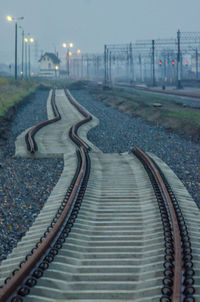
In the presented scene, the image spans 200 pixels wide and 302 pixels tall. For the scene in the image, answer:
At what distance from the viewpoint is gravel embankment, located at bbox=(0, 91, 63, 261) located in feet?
24.1

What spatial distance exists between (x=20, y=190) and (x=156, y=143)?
7.95m

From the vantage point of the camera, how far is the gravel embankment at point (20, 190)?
24.1ft

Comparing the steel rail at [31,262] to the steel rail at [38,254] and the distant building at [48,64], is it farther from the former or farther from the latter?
the distant building at [48,64]

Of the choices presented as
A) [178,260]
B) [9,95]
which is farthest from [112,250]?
[9,95]

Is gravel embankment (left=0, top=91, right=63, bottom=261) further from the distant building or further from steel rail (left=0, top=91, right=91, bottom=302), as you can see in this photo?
the distant building

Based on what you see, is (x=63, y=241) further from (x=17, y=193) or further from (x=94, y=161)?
(x=94, y=161)

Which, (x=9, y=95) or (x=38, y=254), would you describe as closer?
(x=38, y=254)

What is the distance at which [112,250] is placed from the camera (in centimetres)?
Result: 632

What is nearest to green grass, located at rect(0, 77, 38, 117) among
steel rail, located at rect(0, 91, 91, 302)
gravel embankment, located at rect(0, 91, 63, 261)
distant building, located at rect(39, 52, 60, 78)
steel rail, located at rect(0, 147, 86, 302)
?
gravel embankment, located at rect(0, 91, 63, 261)

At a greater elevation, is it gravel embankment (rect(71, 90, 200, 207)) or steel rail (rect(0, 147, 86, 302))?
gravel embankment (rect(71, 90, 200, 207))

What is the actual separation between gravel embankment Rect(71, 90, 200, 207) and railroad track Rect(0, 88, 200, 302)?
150 centimetres

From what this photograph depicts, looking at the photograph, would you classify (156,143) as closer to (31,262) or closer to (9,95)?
(31,262)

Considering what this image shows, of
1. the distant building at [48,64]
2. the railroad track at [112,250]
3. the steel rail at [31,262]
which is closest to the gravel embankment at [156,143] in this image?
the railroad track at [112,250]

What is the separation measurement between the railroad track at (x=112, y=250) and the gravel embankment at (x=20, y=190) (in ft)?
1.20
